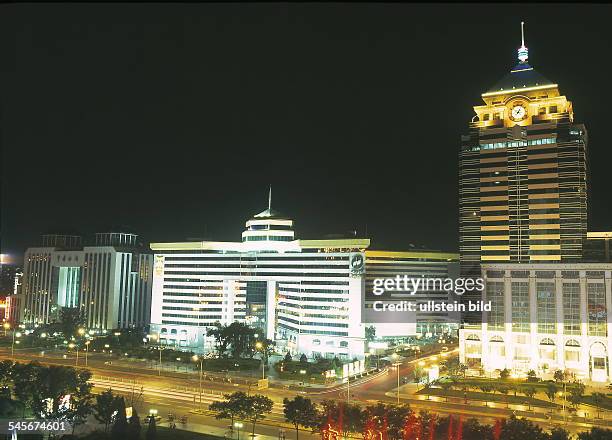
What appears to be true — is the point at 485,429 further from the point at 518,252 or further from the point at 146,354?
the point at 146,354

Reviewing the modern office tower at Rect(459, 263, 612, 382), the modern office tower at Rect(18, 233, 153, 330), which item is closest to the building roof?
the modern office tower at Rect(459, 263, 612, 382)

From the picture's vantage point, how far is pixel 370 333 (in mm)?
49938

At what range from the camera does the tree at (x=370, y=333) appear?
49.2 m

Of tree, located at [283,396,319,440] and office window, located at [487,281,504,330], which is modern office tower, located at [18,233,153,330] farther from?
tree, located at [283,396,319,440]

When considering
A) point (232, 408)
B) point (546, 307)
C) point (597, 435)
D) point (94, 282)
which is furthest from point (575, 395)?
point (94, 282)

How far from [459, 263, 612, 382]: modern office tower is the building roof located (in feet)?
51.2

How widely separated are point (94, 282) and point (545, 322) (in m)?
47.3

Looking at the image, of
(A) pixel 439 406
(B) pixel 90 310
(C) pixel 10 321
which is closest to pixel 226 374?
(A) pixel 439 406

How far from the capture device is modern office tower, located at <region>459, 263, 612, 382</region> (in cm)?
3809

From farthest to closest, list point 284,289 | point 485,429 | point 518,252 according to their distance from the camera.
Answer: point 284,289 → point 518,252 → point 485,429

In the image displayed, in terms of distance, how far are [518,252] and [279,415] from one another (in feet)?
89.2

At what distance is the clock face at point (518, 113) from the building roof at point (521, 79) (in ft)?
6.29

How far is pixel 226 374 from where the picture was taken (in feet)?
122
